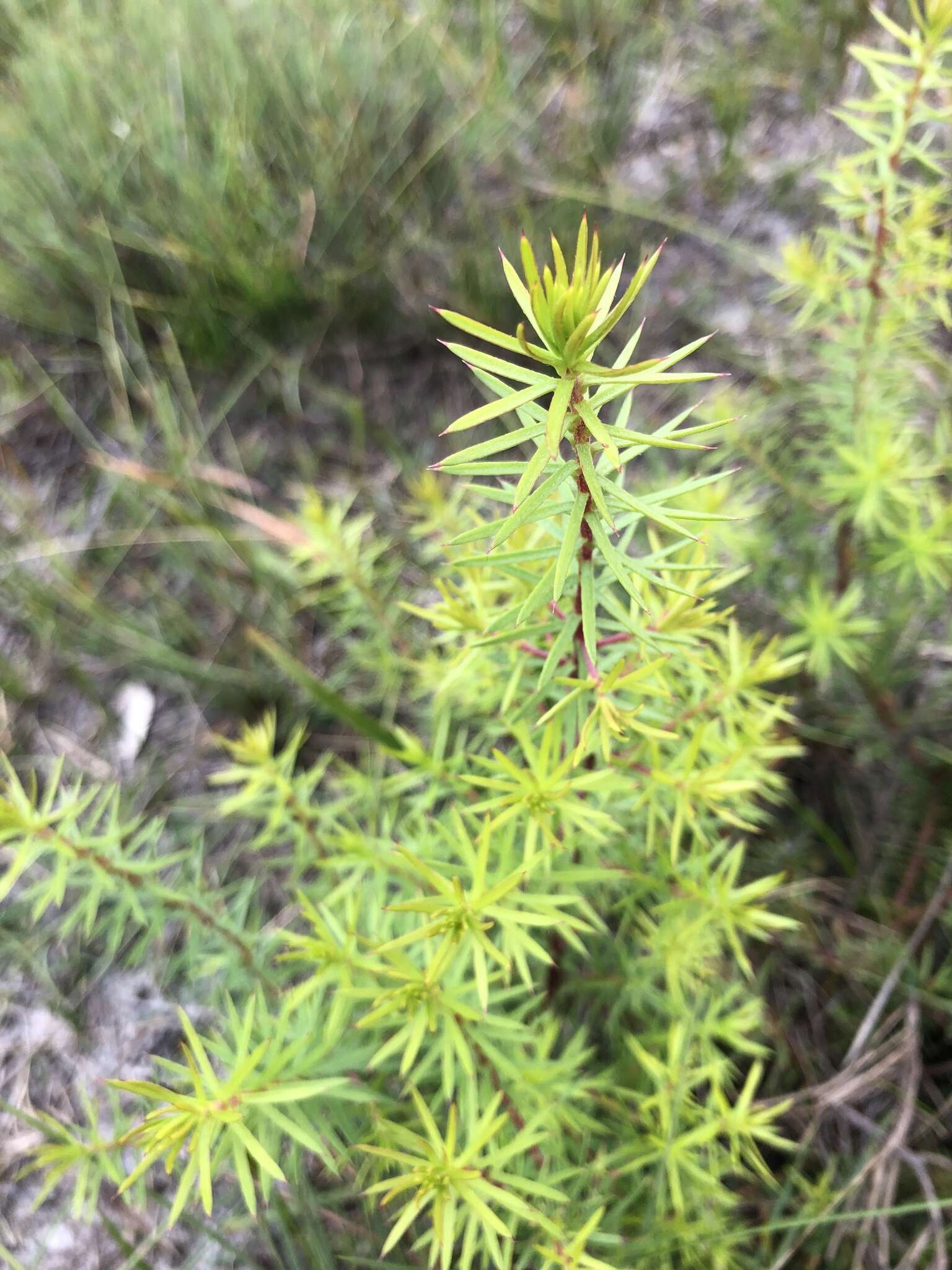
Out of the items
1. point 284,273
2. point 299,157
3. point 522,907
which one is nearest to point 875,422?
point 522,907

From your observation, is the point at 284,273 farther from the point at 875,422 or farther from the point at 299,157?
the point at 875,422

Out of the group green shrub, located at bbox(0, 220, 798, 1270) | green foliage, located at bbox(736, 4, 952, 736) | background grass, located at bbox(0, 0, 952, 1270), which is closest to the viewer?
green shrub, located at bbox(0, 220, 798, 1270)

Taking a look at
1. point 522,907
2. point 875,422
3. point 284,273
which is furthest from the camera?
point 284,273

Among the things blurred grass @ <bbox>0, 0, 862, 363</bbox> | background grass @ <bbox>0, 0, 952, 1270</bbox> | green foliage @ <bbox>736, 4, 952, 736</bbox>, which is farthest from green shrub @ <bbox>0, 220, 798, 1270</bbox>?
blurred grass @ <bbox>0, 0, 862, 363</bbox>

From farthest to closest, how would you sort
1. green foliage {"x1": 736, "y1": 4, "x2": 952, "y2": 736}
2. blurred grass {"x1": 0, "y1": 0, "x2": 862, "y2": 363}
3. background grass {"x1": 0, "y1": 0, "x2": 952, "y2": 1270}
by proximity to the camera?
1. blurred grass {"x1": 0, "y1": 0, "x2": 862, "y2": 363}
2. background grass {"x1": 0, "y1": 0, "x2": 952, "y2": 1270}
3. green foliage {"x1": 736, "y1": 4, "x2": 952, "y2": 736}

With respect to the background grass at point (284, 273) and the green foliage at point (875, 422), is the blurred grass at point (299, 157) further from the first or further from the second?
the green foliage at point (875, 422)

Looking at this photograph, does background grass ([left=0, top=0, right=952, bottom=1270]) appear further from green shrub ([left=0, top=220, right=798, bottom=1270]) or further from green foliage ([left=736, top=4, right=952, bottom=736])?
green shrub ([left=0, top=220, right=798, bottom=1270])

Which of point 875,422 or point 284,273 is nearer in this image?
point 875,422

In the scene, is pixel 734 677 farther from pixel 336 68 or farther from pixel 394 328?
pixel 336 68

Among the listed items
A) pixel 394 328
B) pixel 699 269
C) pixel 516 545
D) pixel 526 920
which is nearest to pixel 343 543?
pixel 516 545

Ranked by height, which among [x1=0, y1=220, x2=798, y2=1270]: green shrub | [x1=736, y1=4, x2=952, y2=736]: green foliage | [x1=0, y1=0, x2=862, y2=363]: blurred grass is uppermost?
[x1=0, y1=0, x2=862, y2=363]: blurred grass
